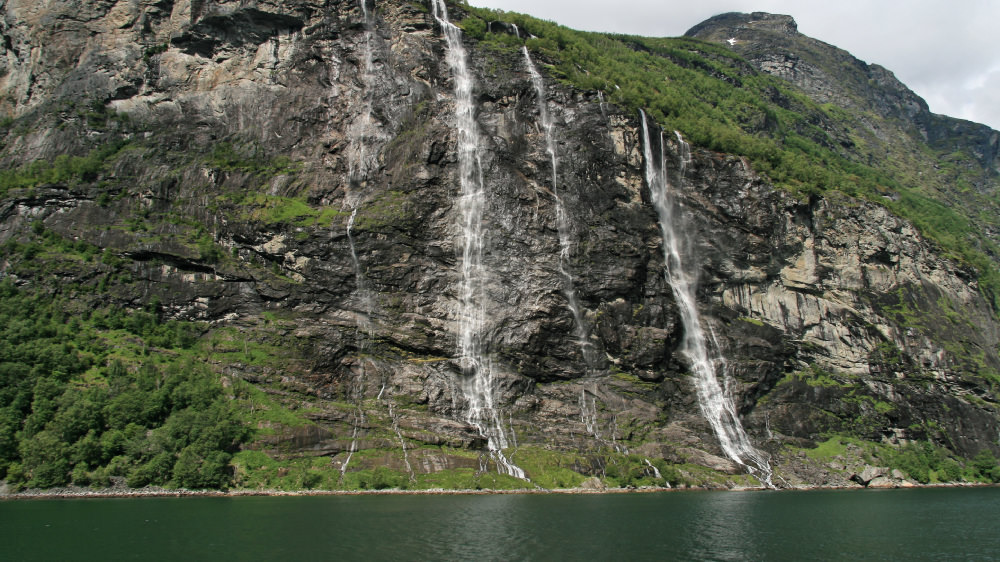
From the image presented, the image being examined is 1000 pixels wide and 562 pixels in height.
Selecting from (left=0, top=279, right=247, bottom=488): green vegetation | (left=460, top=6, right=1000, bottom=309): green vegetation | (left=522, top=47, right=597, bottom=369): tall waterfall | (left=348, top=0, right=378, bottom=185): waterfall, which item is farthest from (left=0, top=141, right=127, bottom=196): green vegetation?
(left=522, top=47, right=597, bottom=369): tall waterfall

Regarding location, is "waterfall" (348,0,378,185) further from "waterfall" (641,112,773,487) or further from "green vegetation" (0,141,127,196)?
"waterfall" (641,112,773,487)

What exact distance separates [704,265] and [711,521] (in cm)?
4070

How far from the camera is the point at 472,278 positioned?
61531 millimetres

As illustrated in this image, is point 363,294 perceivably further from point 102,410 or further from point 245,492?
point 102,410

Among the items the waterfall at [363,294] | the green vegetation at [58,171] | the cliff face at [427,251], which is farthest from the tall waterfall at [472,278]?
the green vegetation at [58,171]

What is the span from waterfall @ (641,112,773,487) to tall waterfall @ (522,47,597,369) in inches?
441

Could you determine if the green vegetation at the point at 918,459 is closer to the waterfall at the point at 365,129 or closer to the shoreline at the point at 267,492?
the shoreline at the point at 267,492

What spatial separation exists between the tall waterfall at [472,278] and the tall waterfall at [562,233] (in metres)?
8.06

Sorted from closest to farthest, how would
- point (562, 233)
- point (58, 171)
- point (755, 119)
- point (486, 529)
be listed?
point (486, 529)
point (58, 171)
point (562, 233)
point (755, 119)

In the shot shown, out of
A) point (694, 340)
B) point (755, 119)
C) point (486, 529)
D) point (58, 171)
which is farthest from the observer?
point (755, 119)

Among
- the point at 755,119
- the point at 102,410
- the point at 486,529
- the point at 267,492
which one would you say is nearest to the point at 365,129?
the point at 102,410

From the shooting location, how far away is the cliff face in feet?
183

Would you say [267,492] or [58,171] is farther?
[58,171]

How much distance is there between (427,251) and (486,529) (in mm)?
36276
